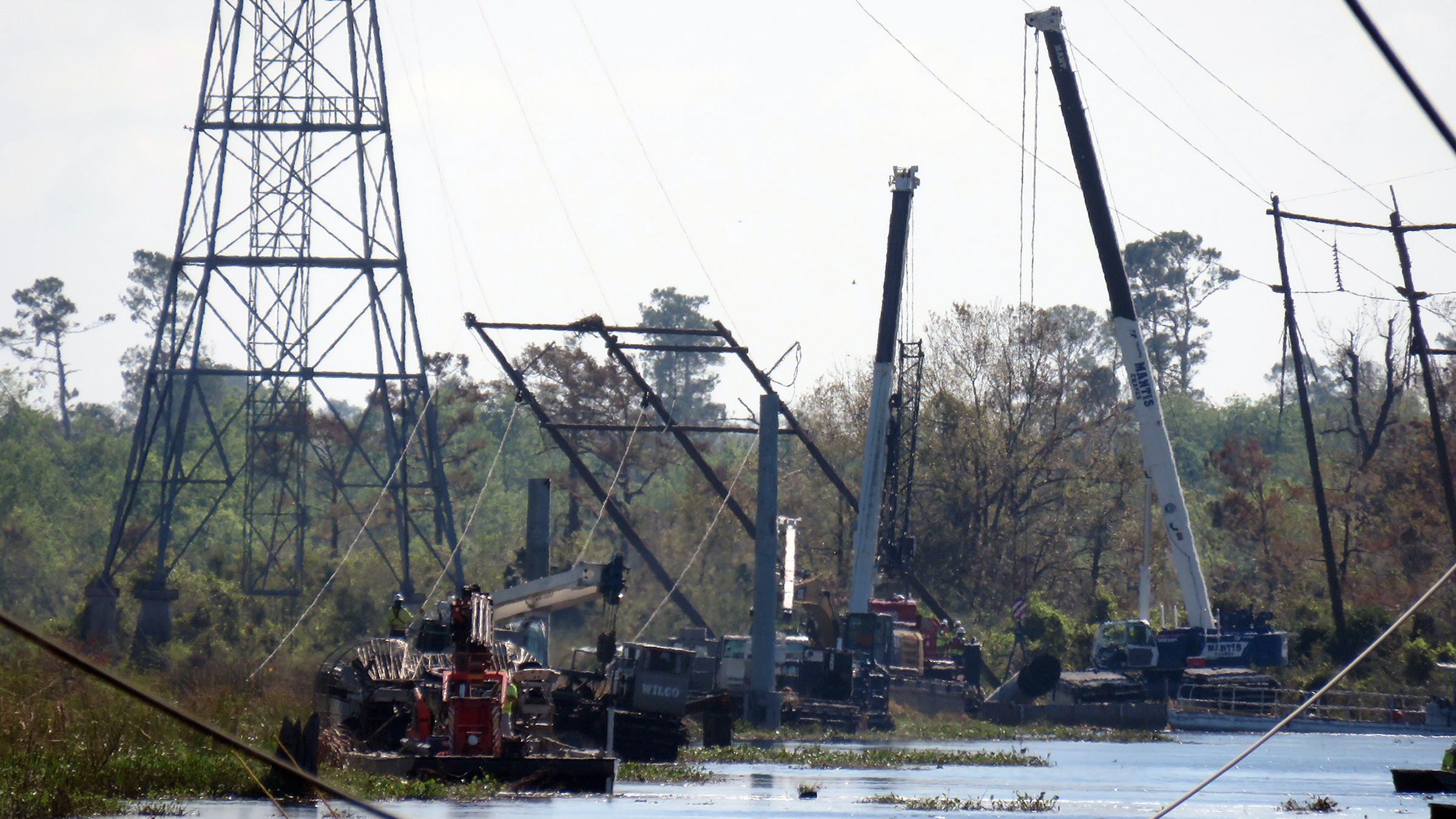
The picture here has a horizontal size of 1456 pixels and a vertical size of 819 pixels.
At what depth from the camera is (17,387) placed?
129125mm

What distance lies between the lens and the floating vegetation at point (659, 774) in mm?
32312

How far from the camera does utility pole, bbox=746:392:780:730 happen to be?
43125 millimetres

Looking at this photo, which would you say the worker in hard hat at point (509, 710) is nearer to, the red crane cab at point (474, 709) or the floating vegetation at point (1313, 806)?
the red crane cab at point (474, 709)

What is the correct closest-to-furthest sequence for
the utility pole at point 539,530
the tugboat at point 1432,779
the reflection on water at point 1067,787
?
1. the reflection on water at point 1067,787
2. the tugboat at point 1432,779
3. the utility pole at point 539,530

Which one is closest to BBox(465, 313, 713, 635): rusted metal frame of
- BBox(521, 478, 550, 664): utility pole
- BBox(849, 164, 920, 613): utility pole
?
BBox(521, 478, 550, 664): utility pole

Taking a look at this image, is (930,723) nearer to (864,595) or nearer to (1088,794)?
(864,595)

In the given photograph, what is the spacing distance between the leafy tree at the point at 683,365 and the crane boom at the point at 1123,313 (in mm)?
90811

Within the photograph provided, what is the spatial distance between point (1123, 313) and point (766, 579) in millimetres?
14385

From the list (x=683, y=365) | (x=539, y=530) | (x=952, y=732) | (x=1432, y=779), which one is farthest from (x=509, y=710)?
(x=683, y=365)

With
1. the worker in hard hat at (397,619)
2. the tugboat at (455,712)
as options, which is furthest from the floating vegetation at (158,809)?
the worker in hard hat at (397,619)

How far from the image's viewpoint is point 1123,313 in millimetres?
49094

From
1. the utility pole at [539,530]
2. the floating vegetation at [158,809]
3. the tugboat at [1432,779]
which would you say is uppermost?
the utility pole at [539,530]

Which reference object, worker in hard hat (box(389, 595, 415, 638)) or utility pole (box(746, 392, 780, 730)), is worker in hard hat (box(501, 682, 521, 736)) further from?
utility pole (box(746, 392, 780, 730))

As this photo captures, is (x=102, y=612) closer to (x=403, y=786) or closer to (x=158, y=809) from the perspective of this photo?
(x=403, y=786)
